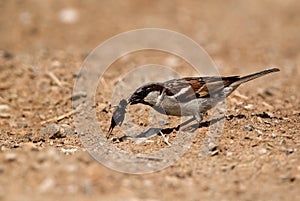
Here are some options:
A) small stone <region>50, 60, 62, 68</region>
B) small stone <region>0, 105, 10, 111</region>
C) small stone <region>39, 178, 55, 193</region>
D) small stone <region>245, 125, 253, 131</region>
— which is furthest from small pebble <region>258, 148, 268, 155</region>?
small stone <region>50, 60, 62, 68</region>

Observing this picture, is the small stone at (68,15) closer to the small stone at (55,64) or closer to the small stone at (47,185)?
the small stone at (55,64)

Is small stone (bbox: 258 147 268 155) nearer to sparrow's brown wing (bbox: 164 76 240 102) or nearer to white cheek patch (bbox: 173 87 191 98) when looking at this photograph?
sparrow's brown wing (bbox: 164 76 240 102)

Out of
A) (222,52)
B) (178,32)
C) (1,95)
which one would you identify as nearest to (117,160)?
(1,95)

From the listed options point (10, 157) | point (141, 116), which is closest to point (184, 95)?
point (141, 116)

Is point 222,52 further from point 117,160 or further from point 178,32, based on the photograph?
point 117,160

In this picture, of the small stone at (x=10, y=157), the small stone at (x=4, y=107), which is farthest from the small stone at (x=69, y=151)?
the small stone at (x=4, y=107)

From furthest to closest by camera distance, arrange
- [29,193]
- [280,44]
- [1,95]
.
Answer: [280,44] < [1,95] < [29,193]
